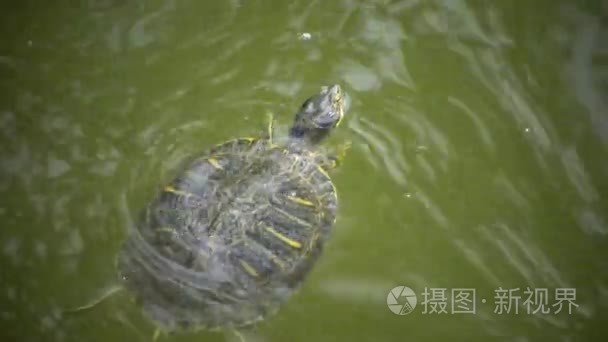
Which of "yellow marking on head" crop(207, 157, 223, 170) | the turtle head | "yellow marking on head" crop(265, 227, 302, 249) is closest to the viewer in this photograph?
"yellow marking on head" crop(265, 227, 302, 249)

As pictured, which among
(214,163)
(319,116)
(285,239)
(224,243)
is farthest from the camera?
(319,116)

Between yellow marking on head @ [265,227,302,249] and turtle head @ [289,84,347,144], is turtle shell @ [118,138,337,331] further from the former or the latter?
turtle head @ [289,84,347,144]

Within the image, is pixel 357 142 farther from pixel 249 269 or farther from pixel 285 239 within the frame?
pixel 249 269

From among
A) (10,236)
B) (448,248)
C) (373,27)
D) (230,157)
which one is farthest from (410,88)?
(10,236)

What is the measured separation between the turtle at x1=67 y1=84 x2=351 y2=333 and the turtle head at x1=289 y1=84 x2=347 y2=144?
9.5 inches

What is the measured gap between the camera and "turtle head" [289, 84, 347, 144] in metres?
2.35

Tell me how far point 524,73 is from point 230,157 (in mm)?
1521

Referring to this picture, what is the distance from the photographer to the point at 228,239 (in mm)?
1812

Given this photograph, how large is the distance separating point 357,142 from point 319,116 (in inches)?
9.1

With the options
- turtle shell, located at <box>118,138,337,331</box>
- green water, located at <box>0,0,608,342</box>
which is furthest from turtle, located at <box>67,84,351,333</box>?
green water, located at <box>0,0,608,342</box>

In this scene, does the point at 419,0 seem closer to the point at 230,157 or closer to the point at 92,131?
the point at 230,157

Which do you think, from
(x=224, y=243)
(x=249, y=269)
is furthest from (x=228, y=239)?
(x=249, y=269)

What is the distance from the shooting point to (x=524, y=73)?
2520mm

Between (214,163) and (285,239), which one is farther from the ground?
(214,163)
